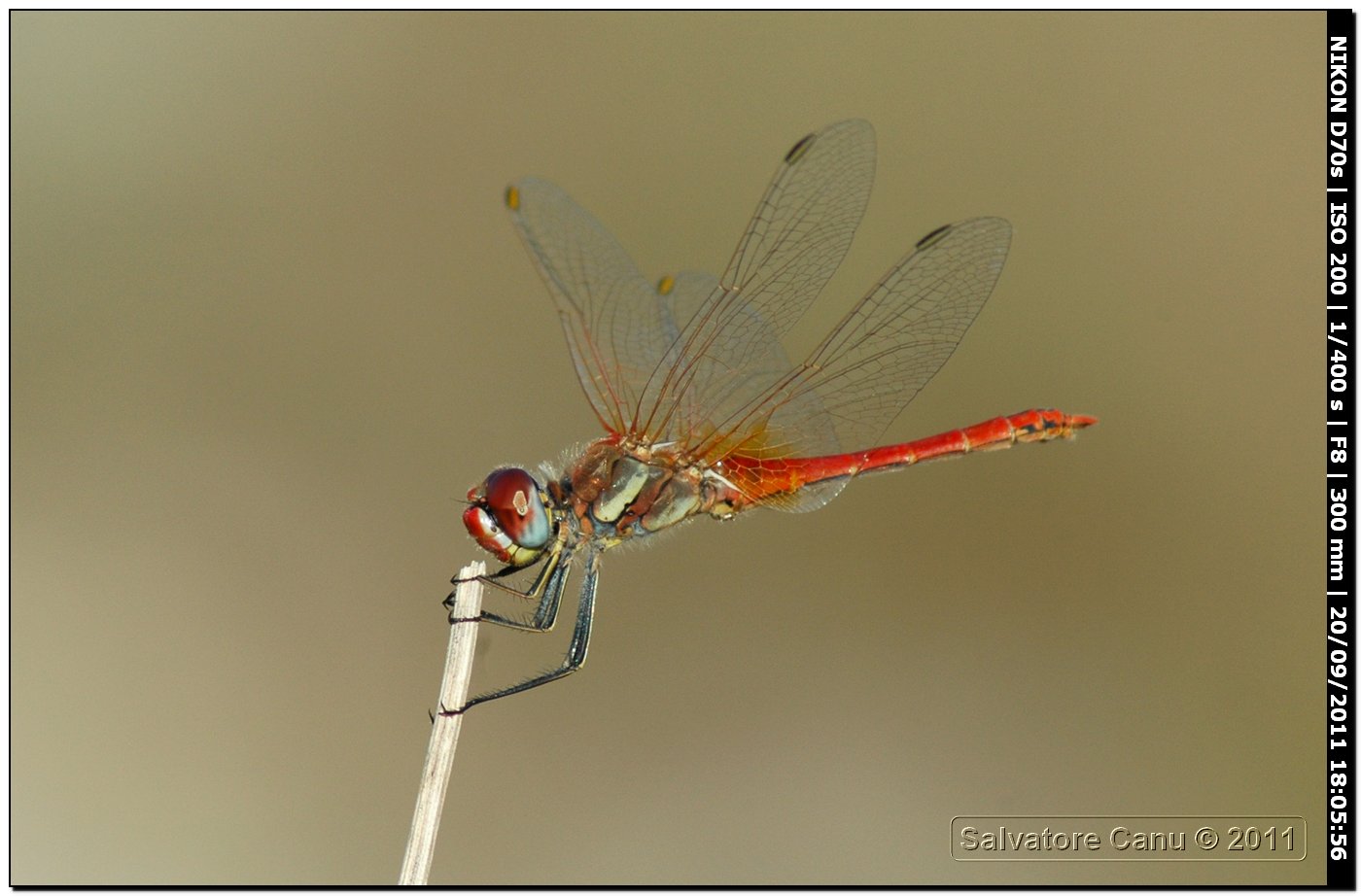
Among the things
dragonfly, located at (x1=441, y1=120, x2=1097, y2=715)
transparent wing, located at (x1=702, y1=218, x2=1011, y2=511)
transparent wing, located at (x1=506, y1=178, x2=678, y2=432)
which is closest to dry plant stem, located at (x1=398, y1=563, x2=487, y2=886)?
dragonfly, located at (x1=441, y1=120, x2=1097, y2=715)

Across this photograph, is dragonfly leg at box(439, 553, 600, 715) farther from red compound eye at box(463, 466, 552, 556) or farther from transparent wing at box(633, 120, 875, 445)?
transparent wing at box(633, 120, 875, 445)

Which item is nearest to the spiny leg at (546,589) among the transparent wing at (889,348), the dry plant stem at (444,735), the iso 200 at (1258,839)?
the dry plant stem at (444,735)

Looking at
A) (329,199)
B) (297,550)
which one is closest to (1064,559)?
(297,550)

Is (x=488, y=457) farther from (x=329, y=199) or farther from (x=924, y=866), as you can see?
(x=924, y=866)

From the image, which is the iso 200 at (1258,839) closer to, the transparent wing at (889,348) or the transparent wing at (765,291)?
the transparent wing at (889,348)

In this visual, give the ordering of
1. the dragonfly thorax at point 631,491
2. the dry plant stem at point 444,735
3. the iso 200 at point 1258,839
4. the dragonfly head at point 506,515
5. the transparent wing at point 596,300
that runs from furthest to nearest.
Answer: the iso 200 at point 1258,839 → the transparent wing at point 596,300 → the dragonfly thorax at point 631,491 → the dragonfly head at point 506,515 → the dry plant stem at point 444,735

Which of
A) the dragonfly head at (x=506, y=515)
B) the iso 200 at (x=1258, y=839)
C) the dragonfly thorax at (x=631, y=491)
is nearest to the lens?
the dragonfly head at (x=506, y=515)

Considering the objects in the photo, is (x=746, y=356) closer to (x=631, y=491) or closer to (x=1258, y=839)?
(x=631, y=491)
